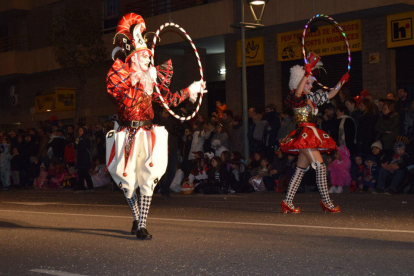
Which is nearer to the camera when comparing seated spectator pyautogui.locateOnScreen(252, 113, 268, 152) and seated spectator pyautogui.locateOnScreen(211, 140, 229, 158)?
seated spectator pyautogui.locateOnScreen(252, 113, 268, 152)

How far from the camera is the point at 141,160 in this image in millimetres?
8812

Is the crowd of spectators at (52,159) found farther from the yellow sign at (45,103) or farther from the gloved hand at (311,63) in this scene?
the gloved hand at (311,63)

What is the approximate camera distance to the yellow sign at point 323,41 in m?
22.2

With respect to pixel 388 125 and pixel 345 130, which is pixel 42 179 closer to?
pixel 345 130

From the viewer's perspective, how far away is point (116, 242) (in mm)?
8305

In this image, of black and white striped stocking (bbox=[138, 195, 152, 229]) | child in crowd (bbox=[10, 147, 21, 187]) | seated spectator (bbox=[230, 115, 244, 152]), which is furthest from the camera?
child in crowd (bbox=[10, 147, 21, 187])

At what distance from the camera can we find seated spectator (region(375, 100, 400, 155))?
1543 centimetres

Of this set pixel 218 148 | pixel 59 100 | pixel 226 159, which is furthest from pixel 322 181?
pixel 59 100

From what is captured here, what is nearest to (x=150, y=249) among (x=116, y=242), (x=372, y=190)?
(x=116, y=242)

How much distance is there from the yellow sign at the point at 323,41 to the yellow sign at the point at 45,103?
15175 mm

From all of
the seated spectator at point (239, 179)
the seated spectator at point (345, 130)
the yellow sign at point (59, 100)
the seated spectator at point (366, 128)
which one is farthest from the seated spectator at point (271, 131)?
the yellow sign at point (59, 100)

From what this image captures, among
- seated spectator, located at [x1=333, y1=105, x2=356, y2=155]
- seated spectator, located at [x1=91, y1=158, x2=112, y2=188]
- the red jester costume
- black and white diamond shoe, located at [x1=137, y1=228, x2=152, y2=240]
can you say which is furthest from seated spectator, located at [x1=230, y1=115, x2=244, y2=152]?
black and white diamond shoe, located at [x1=137, y1=228, x2=152, y2=240]

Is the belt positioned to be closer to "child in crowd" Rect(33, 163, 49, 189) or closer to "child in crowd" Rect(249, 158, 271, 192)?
"child in crowd" Rect(249, 158, 271, 192)

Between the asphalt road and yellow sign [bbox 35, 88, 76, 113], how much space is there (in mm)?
22345
